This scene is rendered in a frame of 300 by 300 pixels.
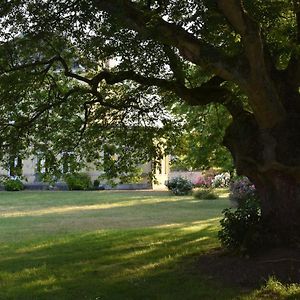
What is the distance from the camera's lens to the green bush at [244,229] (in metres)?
9.65

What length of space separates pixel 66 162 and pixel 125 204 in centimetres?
1676

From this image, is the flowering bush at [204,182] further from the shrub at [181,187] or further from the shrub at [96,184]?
the shrub at [96,184]

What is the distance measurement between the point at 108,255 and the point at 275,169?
15.1 ft

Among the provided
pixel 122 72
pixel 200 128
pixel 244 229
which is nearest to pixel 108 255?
pixel 244 229

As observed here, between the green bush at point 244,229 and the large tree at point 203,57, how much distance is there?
0.81 ft

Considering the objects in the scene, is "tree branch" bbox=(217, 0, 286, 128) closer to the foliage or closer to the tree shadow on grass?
the tree shadow on grass

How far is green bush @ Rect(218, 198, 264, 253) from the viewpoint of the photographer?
9648mm

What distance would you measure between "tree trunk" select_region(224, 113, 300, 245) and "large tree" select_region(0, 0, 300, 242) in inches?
0.7

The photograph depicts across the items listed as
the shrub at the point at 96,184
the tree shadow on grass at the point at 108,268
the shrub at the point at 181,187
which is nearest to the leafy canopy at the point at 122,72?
the tree shadow on grass at the point at 108,268

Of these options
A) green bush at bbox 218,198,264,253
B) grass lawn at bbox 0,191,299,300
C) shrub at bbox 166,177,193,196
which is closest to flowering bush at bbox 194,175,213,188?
shrub at bbox 166,177,193,196

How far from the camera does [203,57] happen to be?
326 inches

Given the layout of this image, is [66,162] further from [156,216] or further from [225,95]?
[156,216]

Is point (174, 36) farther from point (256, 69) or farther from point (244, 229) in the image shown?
point (244, 229)

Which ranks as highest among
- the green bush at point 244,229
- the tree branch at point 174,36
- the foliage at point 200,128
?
the tree branch at point 174,36
